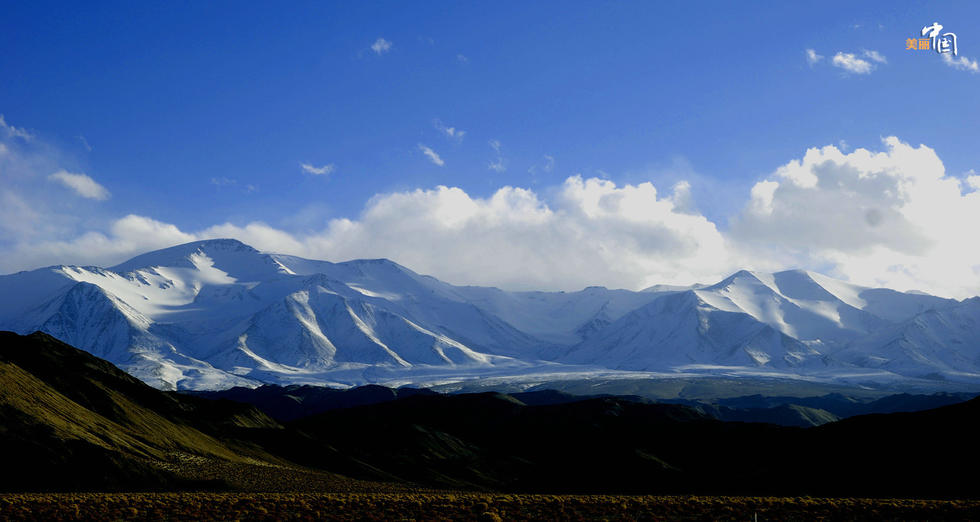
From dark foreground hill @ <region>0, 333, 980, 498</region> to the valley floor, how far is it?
19.0 metres

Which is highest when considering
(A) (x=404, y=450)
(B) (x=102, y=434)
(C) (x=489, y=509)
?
(B) (x=102, y=434)

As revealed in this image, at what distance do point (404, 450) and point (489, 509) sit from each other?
72958mm

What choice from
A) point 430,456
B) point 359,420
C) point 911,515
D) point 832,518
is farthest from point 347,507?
point 359,420

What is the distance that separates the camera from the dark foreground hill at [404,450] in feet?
192

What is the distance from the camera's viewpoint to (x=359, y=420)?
132 meters

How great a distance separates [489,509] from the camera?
122 feet

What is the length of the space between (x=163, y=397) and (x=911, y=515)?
271 feet

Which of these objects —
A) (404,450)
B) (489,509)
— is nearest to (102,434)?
(489,509)

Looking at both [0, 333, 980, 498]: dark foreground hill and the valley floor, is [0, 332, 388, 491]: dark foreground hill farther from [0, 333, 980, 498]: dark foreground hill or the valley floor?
the valley floor

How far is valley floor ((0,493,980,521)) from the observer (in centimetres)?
3509

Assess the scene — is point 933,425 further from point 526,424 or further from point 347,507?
point 526,424

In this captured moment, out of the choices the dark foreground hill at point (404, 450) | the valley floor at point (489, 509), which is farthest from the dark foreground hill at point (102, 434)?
the valley floor at point (489, 509)

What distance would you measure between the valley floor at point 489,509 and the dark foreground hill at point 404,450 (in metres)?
19.0

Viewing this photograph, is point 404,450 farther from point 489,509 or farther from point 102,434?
point 489,509
